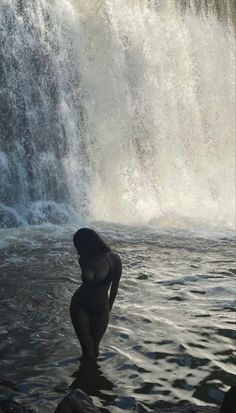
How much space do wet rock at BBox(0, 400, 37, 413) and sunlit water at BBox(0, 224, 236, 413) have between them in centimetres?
23

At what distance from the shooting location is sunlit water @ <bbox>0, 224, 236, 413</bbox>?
17.5ft

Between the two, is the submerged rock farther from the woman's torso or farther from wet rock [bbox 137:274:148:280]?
wet rock [bbox 137:274:148:280]

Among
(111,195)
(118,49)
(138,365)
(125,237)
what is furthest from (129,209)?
(138,365)

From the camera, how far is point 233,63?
29.4 metres

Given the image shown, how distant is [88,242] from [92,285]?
0.47 meters

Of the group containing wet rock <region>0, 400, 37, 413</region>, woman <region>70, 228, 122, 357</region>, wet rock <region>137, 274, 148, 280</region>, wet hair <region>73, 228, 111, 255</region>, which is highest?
wet hair <region>73, 228, 111, 255</region>

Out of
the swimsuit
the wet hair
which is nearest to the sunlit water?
the swimsuit

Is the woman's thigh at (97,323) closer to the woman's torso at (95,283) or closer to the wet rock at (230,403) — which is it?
the woman's torso at (95,283)

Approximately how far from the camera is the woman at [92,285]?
18.6ft

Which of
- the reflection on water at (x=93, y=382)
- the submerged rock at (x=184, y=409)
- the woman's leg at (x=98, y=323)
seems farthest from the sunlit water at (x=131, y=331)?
the woman's leg at (x=98, y=323)

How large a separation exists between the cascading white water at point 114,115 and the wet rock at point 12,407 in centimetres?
1170

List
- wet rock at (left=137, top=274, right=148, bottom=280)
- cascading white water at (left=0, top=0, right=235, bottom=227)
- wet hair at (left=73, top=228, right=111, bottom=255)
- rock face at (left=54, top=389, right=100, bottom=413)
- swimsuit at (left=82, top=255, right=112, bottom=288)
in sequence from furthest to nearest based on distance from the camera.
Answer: cascading white water at (left=0, top=0, right=235, bottom=227), wet rock at (left=137, top=274, right=148, bottom=280), swimsuit at (left=82, top=255, right=112, bottom=288), wet hair at (left=73, top=228, right=111, bottom=255), rock face at (left=54, top=389, right=100, bottom=413)

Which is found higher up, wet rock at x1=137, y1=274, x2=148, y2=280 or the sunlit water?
wet rock at x1=137, y1=274, x2=148, y2=280

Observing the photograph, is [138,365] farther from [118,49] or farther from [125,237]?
[118,49]
